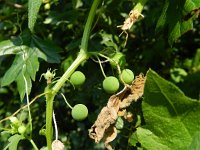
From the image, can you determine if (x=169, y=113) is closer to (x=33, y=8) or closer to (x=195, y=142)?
(x=195, y=142)

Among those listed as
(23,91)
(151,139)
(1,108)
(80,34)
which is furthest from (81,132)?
(151,139)

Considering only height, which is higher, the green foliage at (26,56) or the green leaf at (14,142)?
the green leaf at (14,142)

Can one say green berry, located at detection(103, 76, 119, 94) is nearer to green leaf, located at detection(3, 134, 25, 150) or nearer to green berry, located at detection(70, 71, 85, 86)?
green berry, located at detection(70, 71, 85, 86)

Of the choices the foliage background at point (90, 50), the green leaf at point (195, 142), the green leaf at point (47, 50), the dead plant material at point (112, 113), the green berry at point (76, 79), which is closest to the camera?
the green leaf at point (195, 142)

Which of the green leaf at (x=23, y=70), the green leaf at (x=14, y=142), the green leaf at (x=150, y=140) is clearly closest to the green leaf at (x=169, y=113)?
the green leaf at (x=150, y=140)

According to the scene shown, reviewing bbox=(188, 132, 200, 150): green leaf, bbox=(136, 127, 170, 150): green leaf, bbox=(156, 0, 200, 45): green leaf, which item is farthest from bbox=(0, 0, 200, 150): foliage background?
bbox=(188, 132, 200, 150): green leaf

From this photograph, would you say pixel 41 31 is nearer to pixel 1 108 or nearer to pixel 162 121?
pixel 1 108

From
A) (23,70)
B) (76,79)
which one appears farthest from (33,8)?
(23,70)

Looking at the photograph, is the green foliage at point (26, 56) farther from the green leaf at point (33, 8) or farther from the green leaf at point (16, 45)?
the green leaf at point (33, 8)
